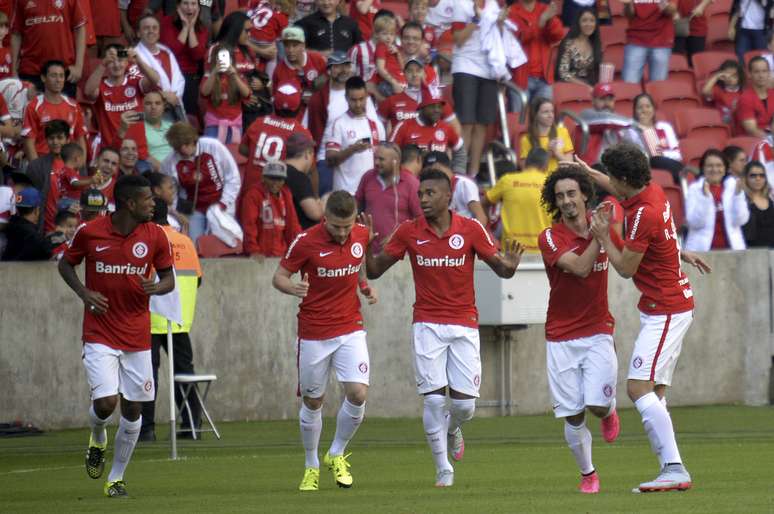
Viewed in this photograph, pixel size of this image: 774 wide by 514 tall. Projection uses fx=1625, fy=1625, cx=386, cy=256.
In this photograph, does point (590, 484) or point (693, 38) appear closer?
point (590, 484)

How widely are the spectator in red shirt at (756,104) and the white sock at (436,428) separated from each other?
12563 mm

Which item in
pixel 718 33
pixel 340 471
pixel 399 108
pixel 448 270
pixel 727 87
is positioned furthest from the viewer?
pixel 718 33

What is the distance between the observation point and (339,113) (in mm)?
19578

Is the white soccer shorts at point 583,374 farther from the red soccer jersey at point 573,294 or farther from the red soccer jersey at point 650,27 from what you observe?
the red soccer jersey at point 650,27

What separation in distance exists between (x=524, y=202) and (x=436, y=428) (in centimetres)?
675

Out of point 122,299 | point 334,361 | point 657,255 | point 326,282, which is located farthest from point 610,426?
point 122,299

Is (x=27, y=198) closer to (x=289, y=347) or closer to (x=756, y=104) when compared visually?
(x=289, y=347)

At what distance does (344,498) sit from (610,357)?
2.06m

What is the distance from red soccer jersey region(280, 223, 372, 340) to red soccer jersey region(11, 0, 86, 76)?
8.07m

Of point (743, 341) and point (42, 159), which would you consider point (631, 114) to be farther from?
point (42, 159)

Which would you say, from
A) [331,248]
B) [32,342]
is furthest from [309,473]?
[32,342]

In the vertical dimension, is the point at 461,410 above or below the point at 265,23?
below

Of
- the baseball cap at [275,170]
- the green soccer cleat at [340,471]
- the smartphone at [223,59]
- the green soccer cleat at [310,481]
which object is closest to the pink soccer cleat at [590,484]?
the green soccer cleat at [340,471]

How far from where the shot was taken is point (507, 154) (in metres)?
20.9
